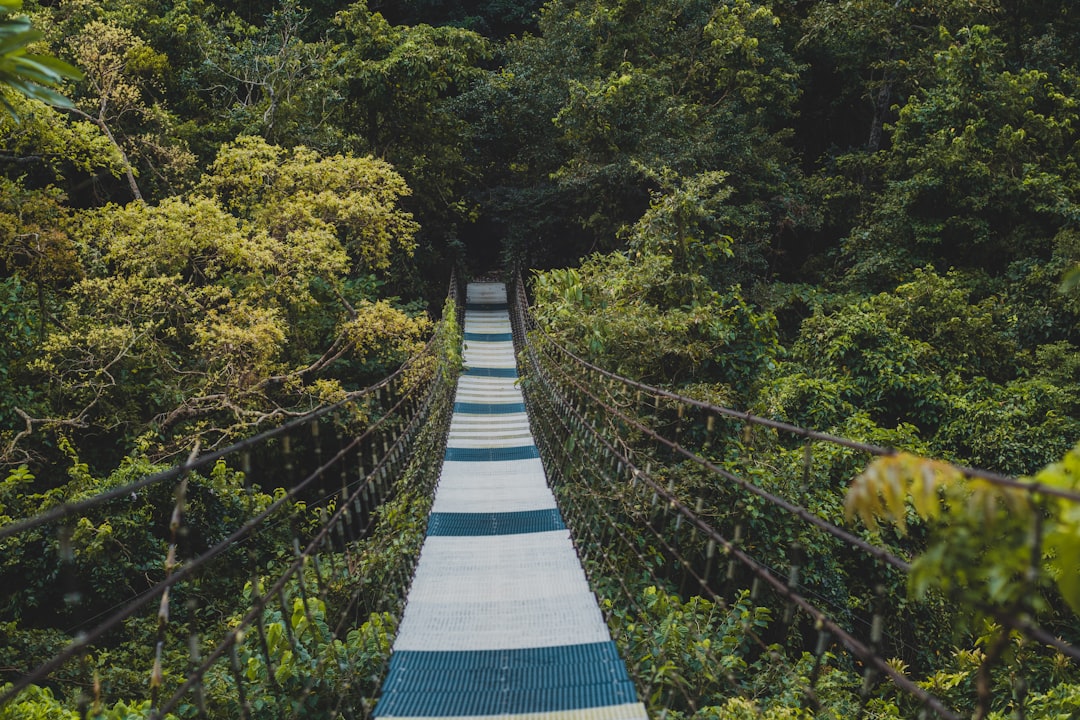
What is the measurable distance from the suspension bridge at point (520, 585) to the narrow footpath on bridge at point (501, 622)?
0.01m

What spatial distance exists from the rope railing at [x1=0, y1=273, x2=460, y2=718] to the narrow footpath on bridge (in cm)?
13

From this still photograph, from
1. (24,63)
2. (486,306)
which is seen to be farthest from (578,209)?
(24,63)

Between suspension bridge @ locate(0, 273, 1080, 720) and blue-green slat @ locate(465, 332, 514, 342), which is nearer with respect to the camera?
suspension bridge @ locate(0, 273, 1080, 720)

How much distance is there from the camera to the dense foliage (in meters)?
6.21

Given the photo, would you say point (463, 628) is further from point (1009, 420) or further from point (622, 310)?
point (1009, 420)

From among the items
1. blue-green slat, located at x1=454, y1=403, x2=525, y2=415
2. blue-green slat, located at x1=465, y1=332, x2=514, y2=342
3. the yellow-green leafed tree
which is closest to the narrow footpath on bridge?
blue-green slat, located at x1=454, y1=403, x2=525, y2=415

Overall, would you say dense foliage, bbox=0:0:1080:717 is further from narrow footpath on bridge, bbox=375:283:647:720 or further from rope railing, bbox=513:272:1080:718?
narrow footpath on bridge, bbox=375:283:647:720

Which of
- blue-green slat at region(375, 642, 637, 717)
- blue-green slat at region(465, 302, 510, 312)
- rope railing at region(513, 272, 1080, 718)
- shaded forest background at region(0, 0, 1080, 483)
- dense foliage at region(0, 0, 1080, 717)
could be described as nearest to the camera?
blue-green slat at region(375, 642, 637, 717)

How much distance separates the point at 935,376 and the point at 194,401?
24.0 feet

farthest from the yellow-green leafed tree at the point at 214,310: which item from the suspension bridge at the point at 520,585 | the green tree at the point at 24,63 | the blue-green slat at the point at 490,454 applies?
the green tree at the point at 24,63

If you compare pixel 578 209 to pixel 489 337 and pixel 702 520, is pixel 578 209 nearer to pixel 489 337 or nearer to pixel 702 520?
pixel 489 337

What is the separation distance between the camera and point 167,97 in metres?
10.9

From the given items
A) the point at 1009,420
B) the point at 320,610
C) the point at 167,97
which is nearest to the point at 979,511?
the point at 320,610

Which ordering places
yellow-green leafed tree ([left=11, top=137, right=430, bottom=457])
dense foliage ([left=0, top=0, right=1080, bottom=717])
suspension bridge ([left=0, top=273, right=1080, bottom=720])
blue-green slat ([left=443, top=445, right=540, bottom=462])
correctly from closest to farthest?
suspension bridge ([left=0, top=273, right=1080, bottom=720])
blue-green slat ([left=443, top=445, right=540, bottom=462])
dense foliage ([left=0, top=0, right=1080, bottom=717])
yellow-green leafed tree ([left=11, top=137, right=430, bottom=457])
